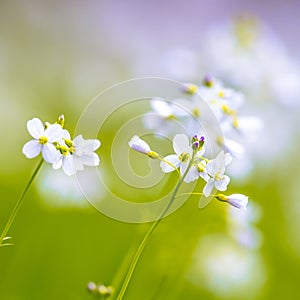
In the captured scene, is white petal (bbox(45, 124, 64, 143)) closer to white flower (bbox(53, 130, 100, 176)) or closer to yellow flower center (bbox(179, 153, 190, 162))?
white flower (bbox(53, 130, 100, 176))

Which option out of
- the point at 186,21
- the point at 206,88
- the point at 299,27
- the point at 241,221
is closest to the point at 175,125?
the point at 206,88

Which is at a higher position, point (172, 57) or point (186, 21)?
point (186, 21)

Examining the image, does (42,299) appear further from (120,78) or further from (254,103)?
(120,78)

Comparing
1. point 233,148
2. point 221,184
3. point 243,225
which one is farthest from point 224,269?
point 221,184

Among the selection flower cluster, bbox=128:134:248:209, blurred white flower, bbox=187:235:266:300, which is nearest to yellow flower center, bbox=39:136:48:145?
flower cluster, bbox=128:134:248:209

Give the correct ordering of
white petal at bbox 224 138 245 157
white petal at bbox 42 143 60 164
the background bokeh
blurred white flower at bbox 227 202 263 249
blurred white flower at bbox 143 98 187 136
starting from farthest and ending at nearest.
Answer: the background bokeh < blurred white flower at bbox 227 202 263 249 < blurred white flower at bbox 143 98 187 136 < white petal at bbox 224 138 245 157 < white petal at bbox 42 143 60 164

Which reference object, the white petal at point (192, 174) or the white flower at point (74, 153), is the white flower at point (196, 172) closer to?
the white petal at point (192, 174)
